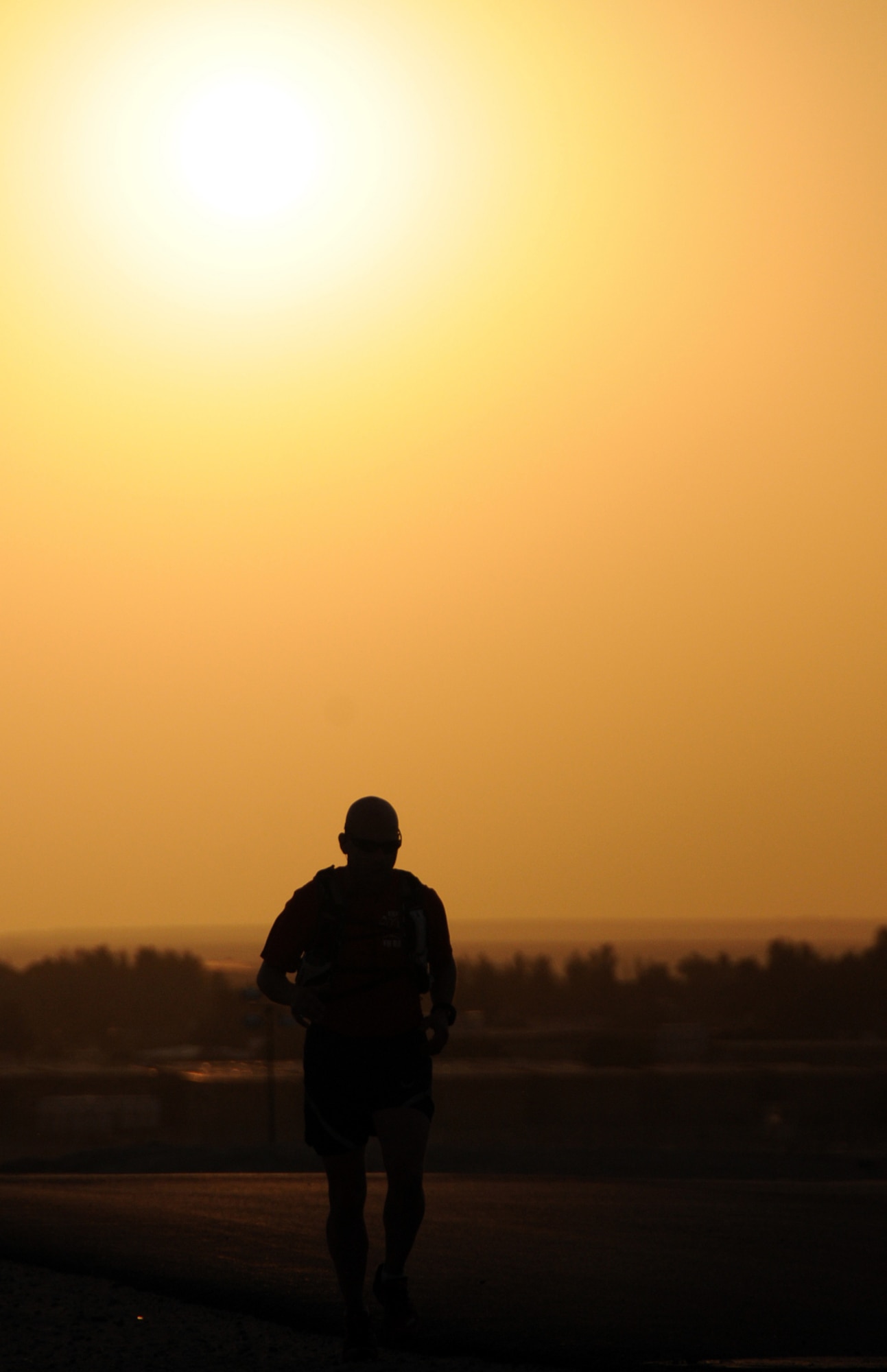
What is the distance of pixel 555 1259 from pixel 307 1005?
3049mm

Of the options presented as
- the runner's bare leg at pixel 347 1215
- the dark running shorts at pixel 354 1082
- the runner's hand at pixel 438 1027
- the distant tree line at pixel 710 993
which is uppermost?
the distant tree line at pixel 710 993

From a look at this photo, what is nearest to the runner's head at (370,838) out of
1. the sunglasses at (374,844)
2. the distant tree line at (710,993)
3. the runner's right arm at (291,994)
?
the sunglasses at (374,844)

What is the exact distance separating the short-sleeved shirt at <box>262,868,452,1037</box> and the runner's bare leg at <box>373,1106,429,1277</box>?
1.07ft

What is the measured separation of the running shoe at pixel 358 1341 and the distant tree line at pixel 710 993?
84231 mm

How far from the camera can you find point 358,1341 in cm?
730

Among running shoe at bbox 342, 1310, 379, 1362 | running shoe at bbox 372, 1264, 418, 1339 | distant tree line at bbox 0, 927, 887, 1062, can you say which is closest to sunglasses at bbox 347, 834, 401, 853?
running shoe at bbox 372, 1264, 418, 1339

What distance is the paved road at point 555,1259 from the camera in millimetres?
7829

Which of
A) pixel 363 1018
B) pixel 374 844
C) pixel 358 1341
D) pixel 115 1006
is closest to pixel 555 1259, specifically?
pixel 358 1341

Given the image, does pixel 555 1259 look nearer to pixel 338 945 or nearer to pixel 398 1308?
pixel 398 1308

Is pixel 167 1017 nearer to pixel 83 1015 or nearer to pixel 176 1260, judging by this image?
pixel 83 1015

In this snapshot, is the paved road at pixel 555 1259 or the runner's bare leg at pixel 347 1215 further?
the paved road at pixel 555 1259

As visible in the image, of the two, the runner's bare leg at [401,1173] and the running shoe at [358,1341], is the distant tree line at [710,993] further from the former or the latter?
the running shoe at [358,1341]

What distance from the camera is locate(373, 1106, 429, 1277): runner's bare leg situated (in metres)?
7.50

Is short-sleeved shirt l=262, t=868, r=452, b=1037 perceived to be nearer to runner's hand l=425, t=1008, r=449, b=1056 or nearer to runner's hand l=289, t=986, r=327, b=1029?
runner's hand l=289, t=986, r=327, b=1029
